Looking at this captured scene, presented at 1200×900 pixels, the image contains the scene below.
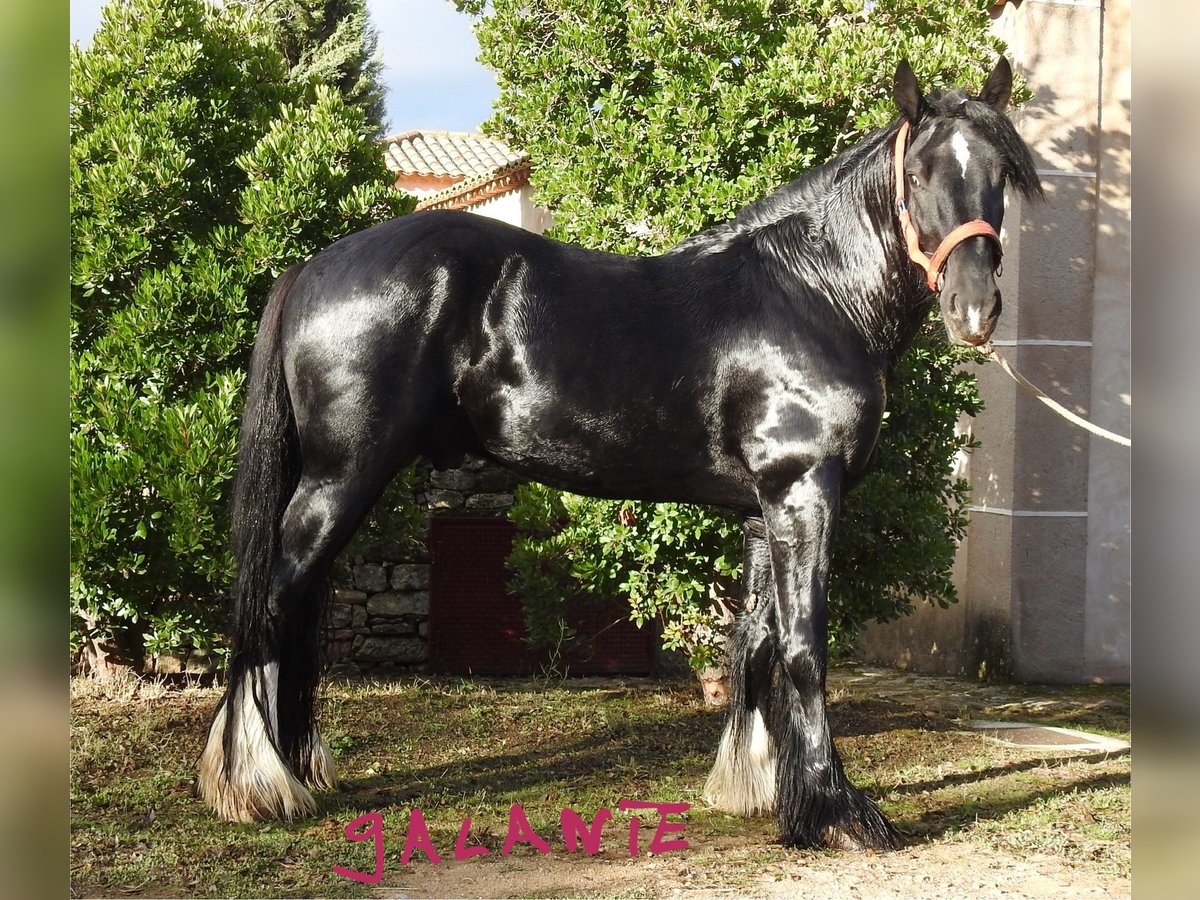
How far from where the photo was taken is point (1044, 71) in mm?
7902

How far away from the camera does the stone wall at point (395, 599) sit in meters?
7.61

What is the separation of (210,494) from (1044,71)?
22.0ft

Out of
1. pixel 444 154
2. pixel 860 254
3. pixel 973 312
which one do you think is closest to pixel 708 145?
pixel 860 254

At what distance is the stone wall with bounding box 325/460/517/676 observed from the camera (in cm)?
761

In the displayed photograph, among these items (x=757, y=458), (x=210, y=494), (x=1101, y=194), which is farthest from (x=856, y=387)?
(x=1101, y=194)

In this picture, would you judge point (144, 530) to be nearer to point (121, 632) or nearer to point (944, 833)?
point (121, 632)

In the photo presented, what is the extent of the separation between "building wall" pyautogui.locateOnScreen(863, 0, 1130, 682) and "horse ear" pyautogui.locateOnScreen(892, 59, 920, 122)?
484cm

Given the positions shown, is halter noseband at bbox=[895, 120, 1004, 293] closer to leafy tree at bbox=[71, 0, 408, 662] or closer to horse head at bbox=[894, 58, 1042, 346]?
horse head at bbox=[894, 58, 1042, 346]

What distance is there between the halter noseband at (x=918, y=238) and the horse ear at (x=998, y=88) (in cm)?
32

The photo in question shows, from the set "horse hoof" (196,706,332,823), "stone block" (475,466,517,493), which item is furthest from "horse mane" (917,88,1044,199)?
"stone block" (475,466,517,493)

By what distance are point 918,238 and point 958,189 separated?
0.20 m

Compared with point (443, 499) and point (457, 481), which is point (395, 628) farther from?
point (457, 481)

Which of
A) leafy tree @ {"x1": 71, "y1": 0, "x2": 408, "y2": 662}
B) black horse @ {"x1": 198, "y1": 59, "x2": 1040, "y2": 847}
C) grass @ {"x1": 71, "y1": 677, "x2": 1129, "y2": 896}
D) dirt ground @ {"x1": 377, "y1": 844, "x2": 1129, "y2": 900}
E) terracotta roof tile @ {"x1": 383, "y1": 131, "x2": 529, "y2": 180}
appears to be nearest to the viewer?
dirt ground @ {"x1": 377, "y1": 844, "x2": 1129, "y2": 900}

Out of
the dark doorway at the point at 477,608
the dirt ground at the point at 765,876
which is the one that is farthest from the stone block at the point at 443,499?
the dirt ground at the point at 765,876
